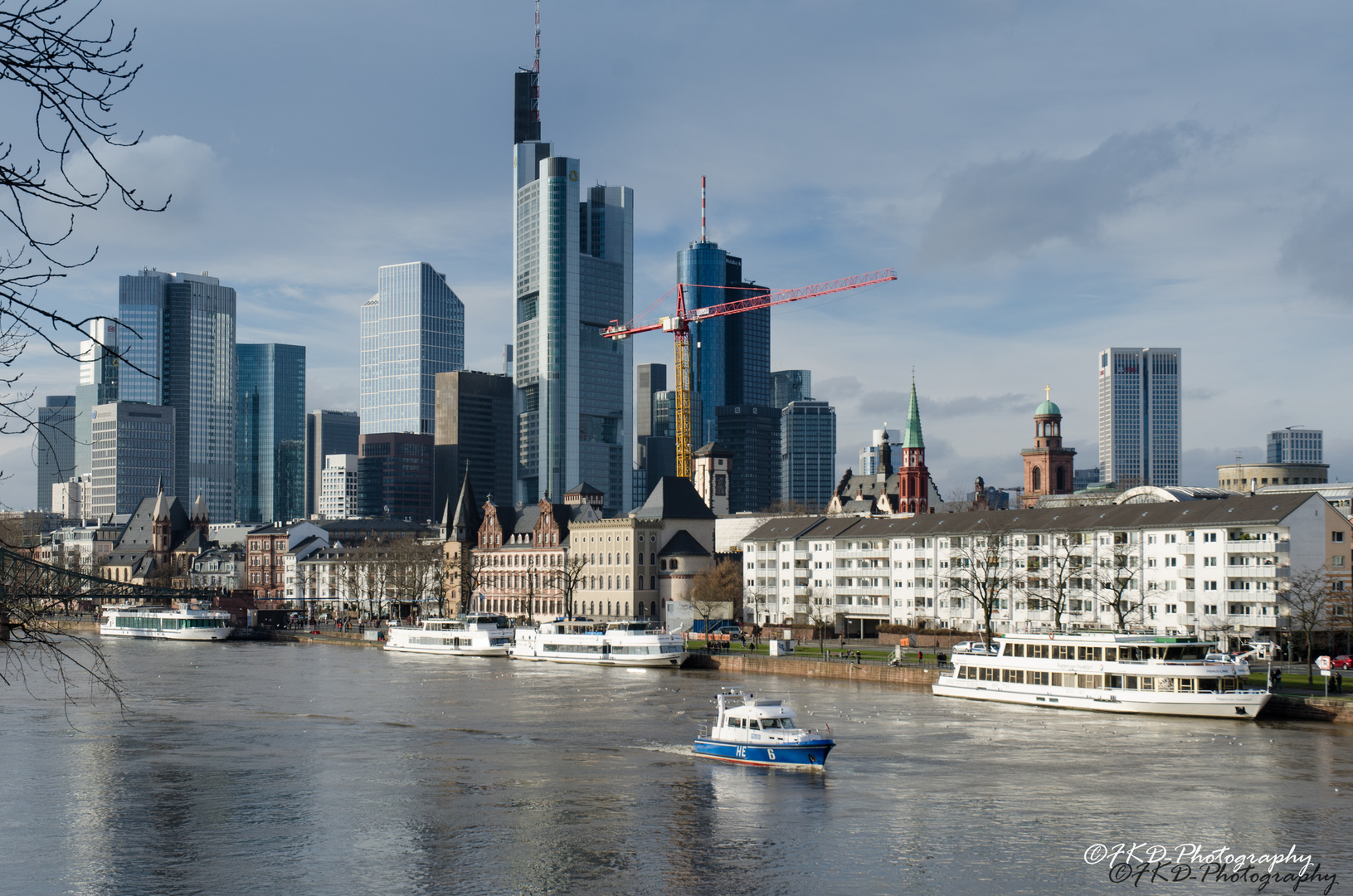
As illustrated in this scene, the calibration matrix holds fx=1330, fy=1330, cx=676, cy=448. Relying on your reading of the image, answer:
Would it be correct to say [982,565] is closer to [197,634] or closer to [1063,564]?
[1063,564]

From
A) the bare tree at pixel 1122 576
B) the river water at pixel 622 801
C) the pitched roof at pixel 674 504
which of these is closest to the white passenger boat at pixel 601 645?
the river water at pixel 622 801

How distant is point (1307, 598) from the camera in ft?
351

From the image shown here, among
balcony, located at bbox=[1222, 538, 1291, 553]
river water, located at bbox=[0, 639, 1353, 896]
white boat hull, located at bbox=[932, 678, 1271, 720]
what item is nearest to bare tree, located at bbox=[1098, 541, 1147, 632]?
balcony, located at bbox=[1222, 538, 1291, 553]

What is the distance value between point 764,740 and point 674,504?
418 ft

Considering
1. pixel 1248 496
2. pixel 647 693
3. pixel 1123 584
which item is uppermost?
pixel 1248 496

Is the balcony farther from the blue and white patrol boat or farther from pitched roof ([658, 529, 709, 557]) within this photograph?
pitched roof ([658, 529, 709, 557])

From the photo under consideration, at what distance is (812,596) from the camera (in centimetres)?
16250

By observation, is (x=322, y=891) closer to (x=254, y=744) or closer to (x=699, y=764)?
(x=699, y=764)

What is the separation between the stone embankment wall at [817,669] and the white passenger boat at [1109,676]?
6.37 metres

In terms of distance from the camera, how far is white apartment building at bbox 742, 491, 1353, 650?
381 feet

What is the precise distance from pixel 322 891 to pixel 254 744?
32.8m

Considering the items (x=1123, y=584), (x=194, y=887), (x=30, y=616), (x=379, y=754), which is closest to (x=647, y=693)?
(x=379, y=754)

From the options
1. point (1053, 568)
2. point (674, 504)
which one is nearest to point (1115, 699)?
point (1053, 568)

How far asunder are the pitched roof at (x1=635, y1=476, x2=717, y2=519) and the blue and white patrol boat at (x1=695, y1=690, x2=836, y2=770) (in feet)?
398
